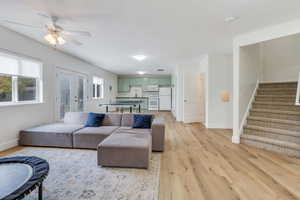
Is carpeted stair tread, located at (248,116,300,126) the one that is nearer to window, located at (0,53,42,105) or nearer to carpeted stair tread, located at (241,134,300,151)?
carpeted stair tread, located at (241,134,300,151)

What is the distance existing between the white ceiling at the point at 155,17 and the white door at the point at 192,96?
2.67 metres

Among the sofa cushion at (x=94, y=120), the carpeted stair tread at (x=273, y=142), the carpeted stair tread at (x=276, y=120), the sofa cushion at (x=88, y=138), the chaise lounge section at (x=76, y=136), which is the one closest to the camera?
the carpeted stair tread at (x=273, y=142)

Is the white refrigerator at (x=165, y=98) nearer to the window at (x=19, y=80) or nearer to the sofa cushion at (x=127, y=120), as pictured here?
the sofa cushion at (x=127, y=120)

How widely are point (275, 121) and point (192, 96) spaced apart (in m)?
3.38

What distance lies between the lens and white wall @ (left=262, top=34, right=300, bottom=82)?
534cm

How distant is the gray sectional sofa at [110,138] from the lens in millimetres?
2625

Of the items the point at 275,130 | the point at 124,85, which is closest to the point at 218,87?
the point at 275,130

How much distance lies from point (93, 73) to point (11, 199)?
22.8ft

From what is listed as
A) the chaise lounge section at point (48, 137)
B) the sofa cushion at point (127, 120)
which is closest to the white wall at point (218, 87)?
the sofa cushion at point (127, 120)

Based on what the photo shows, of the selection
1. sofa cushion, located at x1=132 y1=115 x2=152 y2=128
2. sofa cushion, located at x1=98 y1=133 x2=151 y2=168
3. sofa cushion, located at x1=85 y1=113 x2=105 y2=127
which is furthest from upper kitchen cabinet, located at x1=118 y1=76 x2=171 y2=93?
sofa cushion, located at x1=98 y1=133 x2=151 y2=168

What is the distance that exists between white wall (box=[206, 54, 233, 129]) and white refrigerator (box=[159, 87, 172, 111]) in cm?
579

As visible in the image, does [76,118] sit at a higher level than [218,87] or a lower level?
lower

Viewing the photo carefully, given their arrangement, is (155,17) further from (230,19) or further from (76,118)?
(76,118)

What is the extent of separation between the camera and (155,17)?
2906 millimetres
